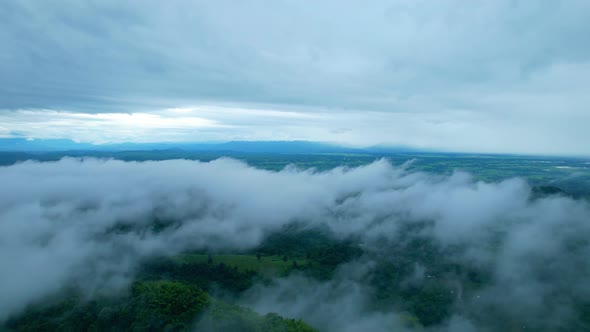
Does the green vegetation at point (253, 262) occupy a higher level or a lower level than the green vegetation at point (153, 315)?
lower

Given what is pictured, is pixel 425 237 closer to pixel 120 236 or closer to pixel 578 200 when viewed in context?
pixel 578 200

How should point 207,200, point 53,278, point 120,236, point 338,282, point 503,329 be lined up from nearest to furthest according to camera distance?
point 503,329, point 53,278, point 338,282, point 120,236, point 207,200

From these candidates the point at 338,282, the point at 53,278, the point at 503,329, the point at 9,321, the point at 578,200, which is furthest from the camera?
the point at 578,200

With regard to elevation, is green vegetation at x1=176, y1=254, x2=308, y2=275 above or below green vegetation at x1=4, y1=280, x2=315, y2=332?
below

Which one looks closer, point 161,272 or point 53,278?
point 53,278

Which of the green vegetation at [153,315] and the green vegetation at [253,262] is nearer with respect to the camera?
the green vegetation at [153,315]

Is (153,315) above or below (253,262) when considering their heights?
above

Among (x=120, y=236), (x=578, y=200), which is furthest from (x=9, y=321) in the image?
(x=578, y=200)

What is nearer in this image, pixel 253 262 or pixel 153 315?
pixel 153 315

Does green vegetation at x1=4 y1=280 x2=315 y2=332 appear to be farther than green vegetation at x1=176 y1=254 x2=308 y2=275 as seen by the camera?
No

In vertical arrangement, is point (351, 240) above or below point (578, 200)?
below
